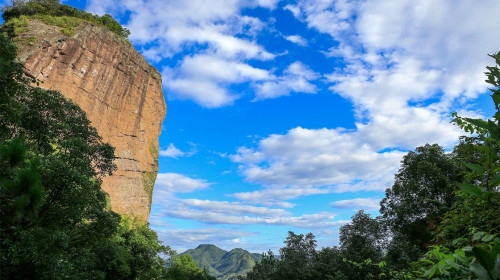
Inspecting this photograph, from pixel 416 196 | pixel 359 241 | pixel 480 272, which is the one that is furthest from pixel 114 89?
pixel 480 272

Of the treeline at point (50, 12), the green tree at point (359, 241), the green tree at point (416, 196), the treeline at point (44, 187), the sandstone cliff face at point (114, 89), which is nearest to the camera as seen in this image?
the treeline at point (44, 187)

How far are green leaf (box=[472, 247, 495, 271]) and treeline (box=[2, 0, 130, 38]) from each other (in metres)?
54.7

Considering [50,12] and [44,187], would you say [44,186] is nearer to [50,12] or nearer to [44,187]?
[44,187]

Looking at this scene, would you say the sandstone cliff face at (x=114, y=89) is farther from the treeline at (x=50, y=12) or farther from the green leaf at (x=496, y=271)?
the green leaf at (x=496, y=271)

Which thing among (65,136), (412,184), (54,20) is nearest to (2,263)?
(65,136)

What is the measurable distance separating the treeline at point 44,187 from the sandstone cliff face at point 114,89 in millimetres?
24070

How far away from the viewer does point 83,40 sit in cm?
4175

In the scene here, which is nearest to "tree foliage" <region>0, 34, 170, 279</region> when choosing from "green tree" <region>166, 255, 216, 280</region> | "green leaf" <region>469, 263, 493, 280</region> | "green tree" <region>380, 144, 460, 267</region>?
"green leaf" <region>469, 263, 493, 280</region>

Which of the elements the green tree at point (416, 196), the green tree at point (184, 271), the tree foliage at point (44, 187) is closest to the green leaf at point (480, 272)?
the tree foliage at point (44, 187)

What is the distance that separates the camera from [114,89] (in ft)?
149

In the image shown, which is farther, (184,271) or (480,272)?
(184,271)

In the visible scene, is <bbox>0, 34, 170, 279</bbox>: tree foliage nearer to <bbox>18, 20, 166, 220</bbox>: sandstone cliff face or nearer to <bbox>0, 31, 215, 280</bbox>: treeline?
<bbox>0, 31, 215, 280</bbox>: treeline

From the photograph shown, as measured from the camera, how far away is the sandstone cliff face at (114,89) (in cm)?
3800

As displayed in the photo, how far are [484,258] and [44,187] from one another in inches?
613
